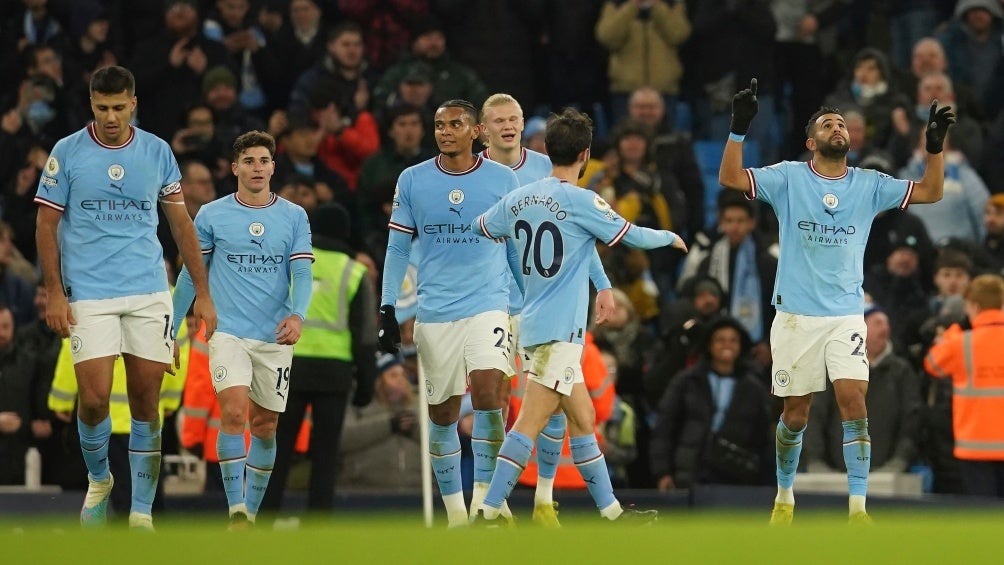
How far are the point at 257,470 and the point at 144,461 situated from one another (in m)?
0.91

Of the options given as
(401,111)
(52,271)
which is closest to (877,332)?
(401,111)

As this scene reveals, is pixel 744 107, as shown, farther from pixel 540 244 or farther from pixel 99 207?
pixel 99 207

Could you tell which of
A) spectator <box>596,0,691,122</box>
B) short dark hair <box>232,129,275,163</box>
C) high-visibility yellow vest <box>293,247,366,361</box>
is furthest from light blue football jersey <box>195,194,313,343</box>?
spectator <box>596,0,691,122</box>

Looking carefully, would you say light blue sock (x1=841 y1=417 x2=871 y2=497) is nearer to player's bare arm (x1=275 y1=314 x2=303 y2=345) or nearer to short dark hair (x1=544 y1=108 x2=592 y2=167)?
short dark hair (x1=544 y1=108 x2=592 y2=167)

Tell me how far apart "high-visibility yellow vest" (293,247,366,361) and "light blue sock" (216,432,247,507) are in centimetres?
170

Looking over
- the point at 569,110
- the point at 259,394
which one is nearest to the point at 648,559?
the point at 569,110

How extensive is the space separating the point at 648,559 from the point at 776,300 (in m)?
5.71

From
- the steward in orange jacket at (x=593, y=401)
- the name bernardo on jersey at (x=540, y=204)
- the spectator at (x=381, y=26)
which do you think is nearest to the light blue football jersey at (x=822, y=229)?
the name bernardo on jersey at (x=540, y=204)

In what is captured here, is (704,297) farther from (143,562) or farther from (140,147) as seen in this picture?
(143,562)

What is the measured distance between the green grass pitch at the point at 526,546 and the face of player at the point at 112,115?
383cm

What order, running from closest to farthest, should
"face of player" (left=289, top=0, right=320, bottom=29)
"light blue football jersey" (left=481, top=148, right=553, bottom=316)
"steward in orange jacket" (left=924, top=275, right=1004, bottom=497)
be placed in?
1. "light blue football jersey" (left=481, top=148, right=553, bottom=316)
2. "steward in orange jacket" (left=924, top=275, right=1004, bottom=497)
3. "face of player" (left=289, top=0, right=320, bottom=29)

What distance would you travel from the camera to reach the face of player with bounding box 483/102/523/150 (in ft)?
43.7

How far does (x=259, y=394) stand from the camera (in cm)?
1307

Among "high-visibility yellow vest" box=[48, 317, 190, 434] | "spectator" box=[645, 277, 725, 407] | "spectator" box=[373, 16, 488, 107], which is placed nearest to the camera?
"high-visibility yellow vest" box=[48, 317, 190, 434]
